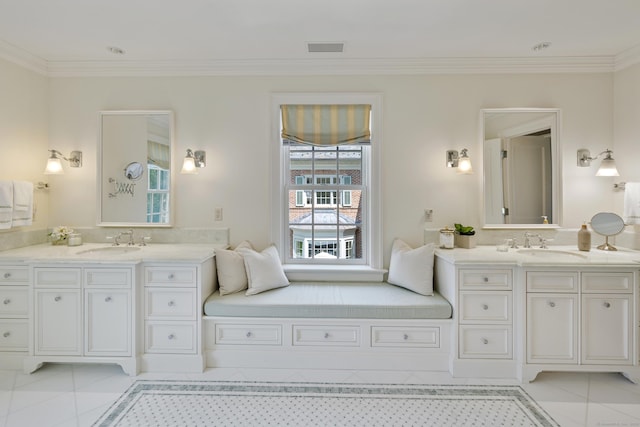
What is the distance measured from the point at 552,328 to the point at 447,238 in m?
0.94

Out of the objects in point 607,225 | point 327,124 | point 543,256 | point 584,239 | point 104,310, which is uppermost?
point 327,124

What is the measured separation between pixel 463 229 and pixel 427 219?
12.2 inches

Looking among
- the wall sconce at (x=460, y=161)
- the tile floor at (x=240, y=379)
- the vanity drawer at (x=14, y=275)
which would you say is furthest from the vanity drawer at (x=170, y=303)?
the wall sconce at (x=460, y=161)

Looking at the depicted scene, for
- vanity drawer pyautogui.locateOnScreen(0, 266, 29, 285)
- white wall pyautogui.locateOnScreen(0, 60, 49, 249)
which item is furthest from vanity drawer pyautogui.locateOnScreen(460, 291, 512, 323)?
white wall pyautogui.locateOnScreen(0, 60, 49, 249)

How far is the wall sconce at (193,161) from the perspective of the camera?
302 centimetres

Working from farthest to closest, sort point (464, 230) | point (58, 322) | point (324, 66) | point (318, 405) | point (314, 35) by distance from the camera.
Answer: point (324, 66) < point (464, 230) < point (314, 35) < point (58, 322) < point (318, 405)

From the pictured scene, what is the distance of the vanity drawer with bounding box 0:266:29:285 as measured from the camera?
8.39ft

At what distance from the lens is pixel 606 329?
2.41 m

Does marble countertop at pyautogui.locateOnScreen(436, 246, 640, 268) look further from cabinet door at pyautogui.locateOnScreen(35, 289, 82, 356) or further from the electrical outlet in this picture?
cabinet door at pyautogui.locateOnScreen(35, 289, 82, 356)

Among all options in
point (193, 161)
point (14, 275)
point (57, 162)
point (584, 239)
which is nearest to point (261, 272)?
point (193, 161)

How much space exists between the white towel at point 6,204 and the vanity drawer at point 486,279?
11.1 ft

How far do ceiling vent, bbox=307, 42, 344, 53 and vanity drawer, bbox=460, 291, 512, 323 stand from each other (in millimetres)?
2100

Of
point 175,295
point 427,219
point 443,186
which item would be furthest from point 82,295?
point 443,186

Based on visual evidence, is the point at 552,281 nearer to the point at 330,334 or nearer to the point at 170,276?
the point at 330,334
